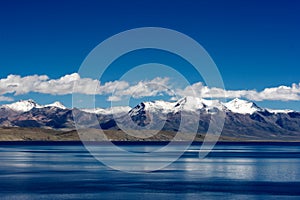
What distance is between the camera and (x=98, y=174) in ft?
505

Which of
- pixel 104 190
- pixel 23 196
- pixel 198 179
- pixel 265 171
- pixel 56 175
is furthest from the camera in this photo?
pixel 265 171

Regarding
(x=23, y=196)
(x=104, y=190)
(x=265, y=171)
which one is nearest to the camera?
(x=23, y=196)

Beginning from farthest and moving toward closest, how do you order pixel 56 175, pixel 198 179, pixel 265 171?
1. pixel 265 171
2. pixel 56 175
3. pixel 198 179

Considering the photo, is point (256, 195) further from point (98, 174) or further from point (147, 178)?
point (98, 174)

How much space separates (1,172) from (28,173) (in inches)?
290

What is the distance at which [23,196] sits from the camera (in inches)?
4107

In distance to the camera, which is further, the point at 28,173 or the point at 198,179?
the point at 28,173

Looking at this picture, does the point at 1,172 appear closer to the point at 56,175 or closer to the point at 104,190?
the point at 56,175

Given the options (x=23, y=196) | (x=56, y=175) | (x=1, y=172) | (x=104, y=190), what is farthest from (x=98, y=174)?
(x=23, y=196)

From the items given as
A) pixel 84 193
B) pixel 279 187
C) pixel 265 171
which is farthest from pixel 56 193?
pixel 265 171

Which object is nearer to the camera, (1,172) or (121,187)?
(121,187)

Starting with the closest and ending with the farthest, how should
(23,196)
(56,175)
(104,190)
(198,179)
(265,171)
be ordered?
(23,196), (104,190), (198,179), (56,175), (265,171)

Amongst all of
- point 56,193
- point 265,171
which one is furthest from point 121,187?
point 265,171

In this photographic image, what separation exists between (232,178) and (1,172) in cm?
6200
